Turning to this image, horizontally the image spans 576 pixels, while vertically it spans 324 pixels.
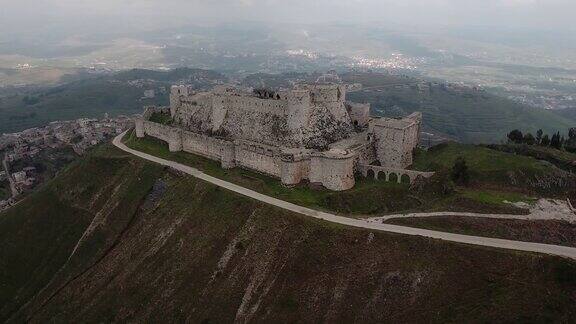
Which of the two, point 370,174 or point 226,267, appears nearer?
A: point 226,267

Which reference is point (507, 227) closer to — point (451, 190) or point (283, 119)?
point (451, 190)

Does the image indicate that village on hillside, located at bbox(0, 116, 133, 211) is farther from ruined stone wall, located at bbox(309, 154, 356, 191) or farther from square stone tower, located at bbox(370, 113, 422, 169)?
square stone tower, located at bbox(370, 113, 422, 169)

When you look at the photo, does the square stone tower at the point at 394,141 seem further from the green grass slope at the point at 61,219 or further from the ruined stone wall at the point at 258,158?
the green grass slope at the point at 61,219

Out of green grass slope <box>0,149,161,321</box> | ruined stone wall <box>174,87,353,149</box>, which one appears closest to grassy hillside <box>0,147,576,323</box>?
green grass slope <box>0,149,161,321</box>

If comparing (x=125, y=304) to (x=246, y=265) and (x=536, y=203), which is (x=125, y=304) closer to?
(x=246, y=265)

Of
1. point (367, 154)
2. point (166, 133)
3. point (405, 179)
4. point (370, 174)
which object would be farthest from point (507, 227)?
point (166, 133)

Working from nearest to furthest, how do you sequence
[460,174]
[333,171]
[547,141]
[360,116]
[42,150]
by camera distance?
[460,174] < [333,171] < [547,141] < [360,116] < [42,150]
